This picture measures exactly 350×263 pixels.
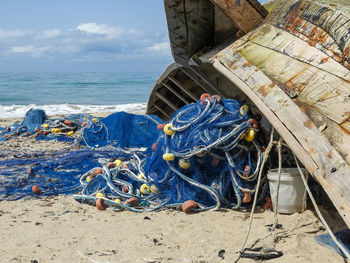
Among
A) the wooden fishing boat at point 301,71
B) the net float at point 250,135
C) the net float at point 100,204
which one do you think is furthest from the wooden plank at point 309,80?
the net float at point 100,204

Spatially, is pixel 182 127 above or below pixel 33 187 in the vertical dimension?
above

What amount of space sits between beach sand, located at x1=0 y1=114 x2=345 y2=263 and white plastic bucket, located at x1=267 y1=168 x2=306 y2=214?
0.09 metres

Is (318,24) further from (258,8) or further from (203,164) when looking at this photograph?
(203,164)

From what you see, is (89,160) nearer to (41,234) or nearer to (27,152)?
(27,152)

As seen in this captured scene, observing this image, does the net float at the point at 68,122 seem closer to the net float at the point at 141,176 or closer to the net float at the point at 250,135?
the net float at the point at 141,176

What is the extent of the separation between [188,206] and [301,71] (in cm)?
184

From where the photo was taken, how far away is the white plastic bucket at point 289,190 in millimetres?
3828

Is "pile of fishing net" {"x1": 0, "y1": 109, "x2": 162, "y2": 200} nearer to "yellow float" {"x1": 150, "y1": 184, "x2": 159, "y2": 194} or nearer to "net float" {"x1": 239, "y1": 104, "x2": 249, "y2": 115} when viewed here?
"yellow float" {"x1": 150, "y1": 184, "x2": 159, "y2": 194}

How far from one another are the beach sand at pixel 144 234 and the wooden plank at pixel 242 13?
229 centimetres

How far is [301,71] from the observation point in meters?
3.68

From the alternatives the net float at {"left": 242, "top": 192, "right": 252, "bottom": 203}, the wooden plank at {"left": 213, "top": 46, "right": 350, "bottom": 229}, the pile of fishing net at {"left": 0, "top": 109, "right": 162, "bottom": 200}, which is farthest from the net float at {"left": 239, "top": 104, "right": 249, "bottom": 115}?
the pile of fishing net at {"left": 0, "top": 109, "right": 162, "bottom": 200}

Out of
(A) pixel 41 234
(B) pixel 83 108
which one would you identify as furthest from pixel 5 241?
(B) pixel 83 108

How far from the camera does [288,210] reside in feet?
13.0

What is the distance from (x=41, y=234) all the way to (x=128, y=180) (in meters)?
1.47
